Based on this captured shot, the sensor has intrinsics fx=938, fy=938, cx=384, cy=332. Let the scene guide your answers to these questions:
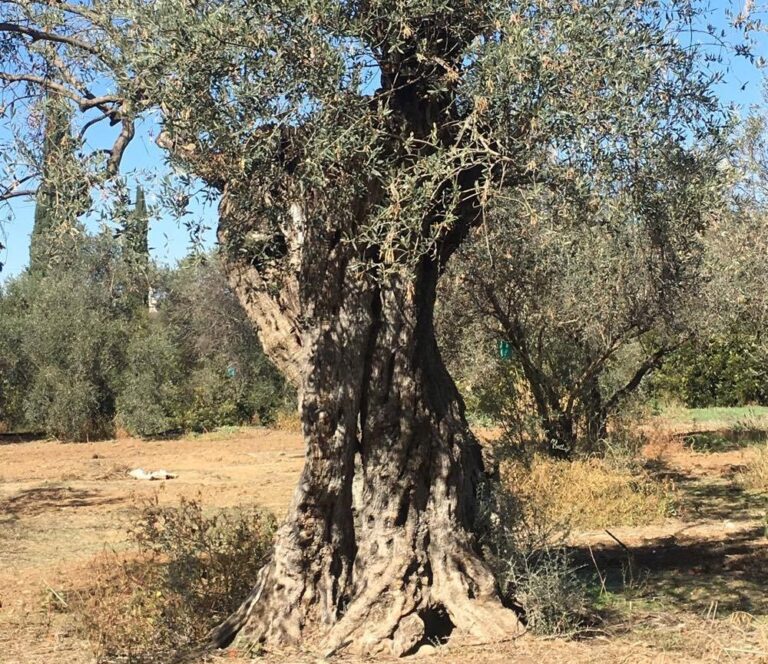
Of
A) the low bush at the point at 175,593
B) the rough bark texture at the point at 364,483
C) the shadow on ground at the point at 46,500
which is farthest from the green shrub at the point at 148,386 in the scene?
the rough bark texture at the point at 364,483

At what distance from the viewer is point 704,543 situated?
30.1 feet

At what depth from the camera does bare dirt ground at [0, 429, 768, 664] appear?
18.2ft

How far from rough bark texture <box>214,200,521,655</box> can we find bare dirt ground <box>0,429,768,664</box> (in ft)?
0.92


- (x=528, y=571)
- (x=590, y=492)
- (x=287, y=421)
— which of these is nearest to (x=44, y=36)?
(x=528, y=571)

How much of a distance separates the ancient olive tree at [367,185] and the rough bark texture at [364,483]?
0.01 meters

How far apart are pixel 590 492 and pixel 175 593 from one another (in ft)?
18.6

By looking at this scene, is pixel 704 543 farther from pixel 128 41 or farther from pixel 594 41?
pixel 128 41

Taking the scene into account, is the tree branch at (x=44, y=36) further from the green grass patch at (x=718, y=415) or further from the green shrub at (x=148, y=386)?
the green shrub at (x=148, y=386)

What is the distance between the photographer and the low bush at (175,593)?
5.96m

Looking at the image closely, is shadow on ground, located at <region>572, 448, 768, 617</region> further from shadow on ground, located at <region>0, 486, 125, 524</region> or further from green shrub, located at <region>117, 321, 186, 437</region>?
green shrub, located at <region>117, 321, 186, 437</region>

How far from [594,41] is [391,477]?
2.85 metres

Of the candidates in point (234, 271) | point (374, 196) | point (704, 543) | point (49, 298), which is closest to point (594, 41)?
point (374, 196)

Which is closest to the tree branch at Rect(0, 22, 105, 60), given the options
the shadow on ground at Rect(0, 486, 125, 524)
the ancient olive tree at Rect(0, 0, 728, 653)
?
the ancient olive tree at Rect(0, 0, 728, 653)

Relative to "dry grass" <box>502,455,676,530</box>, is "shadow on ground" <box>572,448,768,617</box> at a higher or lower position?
lower
